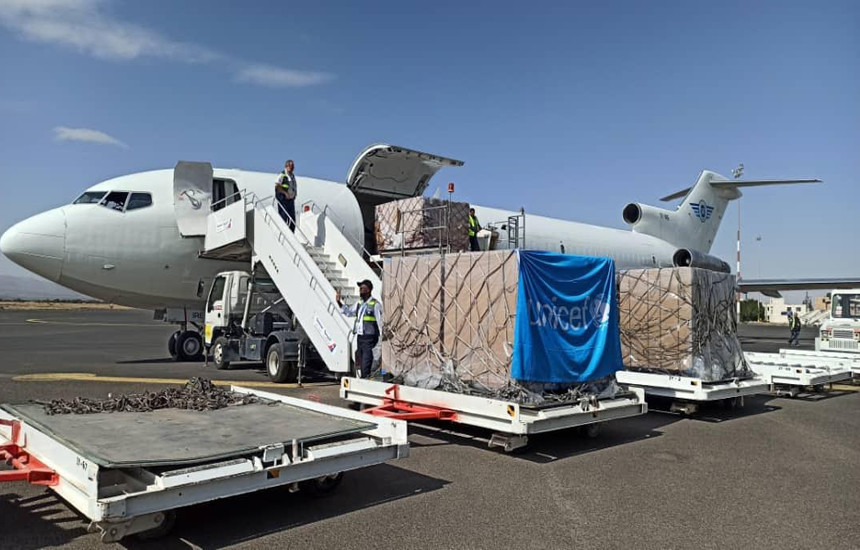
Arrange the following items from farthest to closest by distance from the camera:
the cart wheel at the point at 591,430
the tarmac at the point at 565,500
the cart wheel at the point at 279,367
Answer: the cart wheel at the point at 279,367 → the cart wheel at the point at 591,430 → the tarmac at the point at 565,500

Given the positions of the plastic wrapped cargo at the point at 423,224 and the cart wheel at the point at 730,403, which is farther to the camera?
the plastic wrapped cargo at the point at 423,224

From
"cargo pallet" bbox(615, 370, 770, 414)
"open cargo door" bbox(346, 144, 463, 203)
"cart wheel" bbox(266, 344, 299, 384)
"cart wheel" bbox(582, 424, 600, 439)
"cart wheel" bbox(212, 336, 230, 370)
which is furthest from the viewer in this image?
"open cargo door" bbox(346, 144, 463, 203)

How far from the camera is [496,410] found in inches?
270

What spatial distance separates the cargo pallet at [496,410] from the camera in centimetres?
677

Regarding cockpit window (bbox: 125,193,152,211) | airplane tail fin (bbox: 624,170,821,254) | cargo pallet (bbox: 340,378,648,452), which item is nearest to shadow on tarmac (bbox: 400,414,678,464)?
cargo pallet (bbox: 340,378,648,452)

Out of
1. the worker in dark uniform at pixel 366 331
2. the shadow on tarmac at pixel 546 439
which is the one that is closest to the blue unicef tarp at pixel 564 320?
the shadow on tarmac at pixel 546 439

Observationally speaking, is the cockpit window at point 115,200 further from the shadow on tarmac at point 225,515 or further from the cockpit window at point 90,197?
the shadow on tarmac at point 225,515

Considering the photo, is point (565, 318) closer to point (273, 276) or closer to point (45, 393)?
point (273, 276)

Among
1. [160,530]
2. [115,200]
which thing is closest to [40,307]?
[115,200]

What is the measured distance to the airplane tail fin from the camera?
26.0 metres

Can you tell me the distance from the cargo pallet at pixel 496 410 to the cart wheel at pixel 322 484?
1.87 meters

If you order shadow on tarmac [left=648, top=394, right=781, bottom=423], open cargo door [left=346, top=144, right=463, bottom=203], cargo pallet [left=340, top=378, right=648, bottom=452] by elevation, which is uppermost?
open cargo door [left=346, top=144, right=463, bottom=203]

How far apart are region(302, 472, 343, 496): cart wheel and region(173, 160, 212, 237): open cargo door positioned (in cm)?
1001

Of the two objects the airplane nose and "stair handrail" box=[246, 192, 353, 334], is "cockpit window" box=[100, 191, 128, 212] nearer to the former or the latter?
the airplane nose
